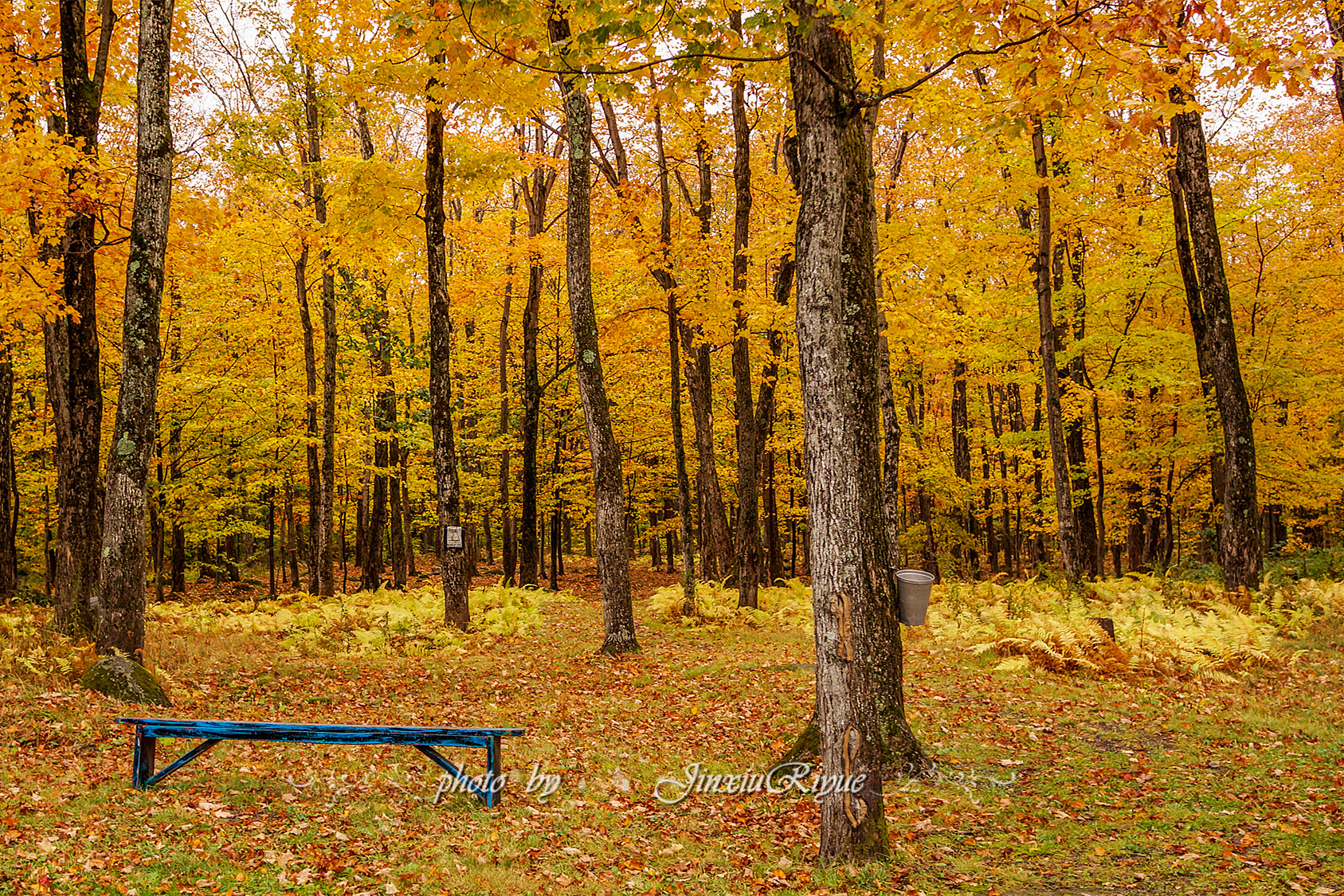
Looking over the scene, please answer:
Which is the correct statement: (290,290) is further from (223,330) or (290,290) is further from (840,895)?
(840,895)

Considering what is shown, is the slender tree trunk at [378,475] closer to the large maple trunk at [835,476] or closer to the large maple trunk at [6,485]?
the large maple trunk at [6,485]

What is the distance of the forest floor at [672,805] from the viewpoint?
4.99m

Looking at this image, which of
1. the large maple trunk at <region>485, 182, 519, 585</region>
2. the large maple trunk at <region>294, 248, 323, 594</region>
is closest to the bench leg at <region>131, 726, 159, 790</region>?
the large maple trunk at <region>294, 248, 323, 594</region>

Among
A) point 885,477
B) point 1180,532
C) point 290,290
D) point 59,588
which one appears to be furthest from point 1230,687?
point 1180,532

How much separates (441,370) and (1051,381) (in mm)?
10583

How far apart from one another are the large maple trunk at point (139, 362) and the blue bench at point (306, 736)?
3.01m

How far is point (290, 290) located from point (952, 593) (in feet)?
56.3

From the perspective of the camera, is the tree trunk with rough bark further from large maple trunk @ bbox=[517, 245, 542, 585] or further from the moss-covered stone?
the moss-covered stone

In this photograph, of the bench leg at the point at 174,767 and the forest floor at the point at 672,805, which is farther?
the bench leg at the point at 174,767

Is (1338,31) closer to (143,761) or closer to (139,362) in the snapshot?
(139,362)

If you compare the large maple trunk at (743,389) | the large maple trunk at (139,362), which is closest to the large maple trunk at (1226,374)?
the large maple trunk at (743,389)

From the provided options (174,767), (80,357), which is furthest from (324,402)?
(174,767)

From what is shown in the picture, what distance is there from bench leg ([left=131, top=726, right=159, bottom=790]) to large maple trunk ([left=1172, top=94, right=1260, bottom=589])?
580 inches

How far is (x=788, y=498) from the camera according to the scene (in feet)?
87.9
